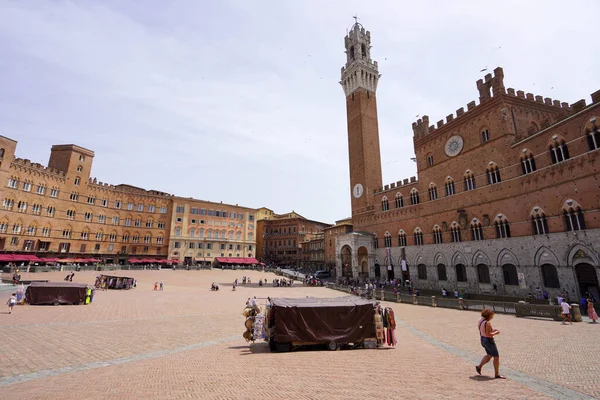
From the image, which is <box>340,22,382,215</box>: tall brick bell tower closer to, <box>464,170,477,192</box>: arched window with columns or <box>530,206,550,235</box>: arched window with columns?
<box>464,170,477,192</box>: arched window with columns

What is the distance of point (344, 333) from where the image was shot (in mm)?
11031

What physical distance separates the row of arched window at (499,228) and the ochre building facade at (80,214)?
1552 inches

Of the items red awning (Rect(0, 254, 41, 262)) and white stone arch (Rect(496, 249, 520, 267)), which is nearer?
white stone arch (Rect(496, 249, 520, 267))

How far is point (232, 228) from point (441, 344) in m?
57.7

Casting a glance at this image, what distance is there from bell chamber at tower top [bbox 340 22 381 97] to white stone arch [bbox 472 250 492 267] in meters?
34.5

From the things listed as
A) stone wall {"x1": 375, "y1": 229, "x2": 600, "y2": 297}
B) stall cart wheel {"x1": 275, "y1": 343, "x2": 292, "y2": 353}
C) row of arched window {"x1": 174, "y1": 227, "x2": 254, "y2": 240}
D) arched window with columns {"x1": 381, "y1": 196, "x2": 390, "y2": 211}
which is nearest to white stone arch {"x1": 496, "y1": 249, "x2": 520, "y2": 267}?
stone wall {"x1": 375, "y1": 229, "x2": 600, "y2": 297}

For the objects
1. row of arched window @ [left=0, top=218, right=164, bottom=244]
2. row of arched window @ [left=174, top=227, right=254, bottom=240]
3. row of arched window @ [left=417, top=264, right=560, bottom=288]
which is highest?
row of arched window @ [left=174, top=227, right=254, bottom=240]

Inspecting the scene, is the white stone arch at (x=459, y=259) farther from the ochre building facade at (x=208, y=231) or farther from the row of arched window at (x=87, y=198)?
the row of arched window at (x=87, y=198)

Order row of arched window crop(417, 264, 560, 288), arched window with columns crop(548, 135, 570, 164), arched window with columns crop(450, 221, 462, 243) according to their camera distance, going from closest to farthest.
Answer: arched window with columns crop(548, 135, 570, 164)
row of arched window crop(417, 264, 560, 288)
arched window with columns crop(450, 221, 462, 243)

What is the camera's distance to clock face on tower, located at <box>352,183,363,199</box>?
4891 cm

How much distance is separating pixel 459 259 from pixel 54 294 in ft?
121

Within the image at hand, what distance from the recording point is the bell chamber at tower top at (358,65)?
52.8 m

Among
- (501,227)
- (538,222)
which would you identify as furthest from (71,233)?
(538,222)

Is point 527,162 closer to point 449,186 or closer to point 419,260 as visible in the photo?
point 449,186
